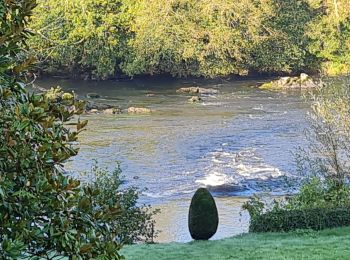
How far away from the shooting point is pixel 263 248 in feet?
33.9

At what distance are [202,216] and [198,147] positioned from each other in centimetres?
1085

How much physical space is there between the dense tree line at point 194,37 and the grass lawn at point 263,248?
27767 millimetres

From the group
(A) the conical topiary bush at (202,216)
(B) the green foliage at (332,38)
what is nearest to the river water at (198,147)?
(A) the conical topiary bush at (202,216)

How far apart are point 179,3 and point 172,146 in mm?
18573

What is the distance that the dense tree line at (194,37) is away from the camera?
3900cm

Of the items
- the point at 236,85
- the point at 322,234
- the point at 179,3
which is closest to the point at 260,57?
the point at 236,85

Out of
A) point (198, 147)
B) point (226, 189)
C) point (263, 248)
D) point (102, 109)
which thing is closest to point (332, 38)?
point (102, 109)

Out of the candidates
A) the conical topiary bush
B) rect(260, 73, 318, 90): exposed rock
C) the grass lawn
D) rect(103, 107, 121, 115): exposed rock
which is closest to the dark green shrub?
the grass lawn

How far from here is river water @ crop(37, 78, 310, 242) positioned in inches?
666

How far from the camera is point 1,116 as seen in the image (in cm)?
270

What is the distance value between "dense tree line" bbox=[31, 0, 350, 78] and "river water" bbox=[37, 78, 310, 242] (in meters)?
5.28

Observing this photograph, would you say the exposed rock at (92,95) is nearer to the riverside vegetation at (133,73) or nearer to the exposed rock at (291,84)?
the riverside vegetation at (133,73)

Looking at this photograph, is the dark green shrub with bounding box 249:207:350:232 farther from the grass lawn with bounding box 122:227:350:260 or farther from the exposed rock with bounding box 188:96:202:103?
the exposed rock with bounding box 188:96:202:103

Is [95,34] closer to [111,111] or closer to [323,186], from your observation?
[111,111]
